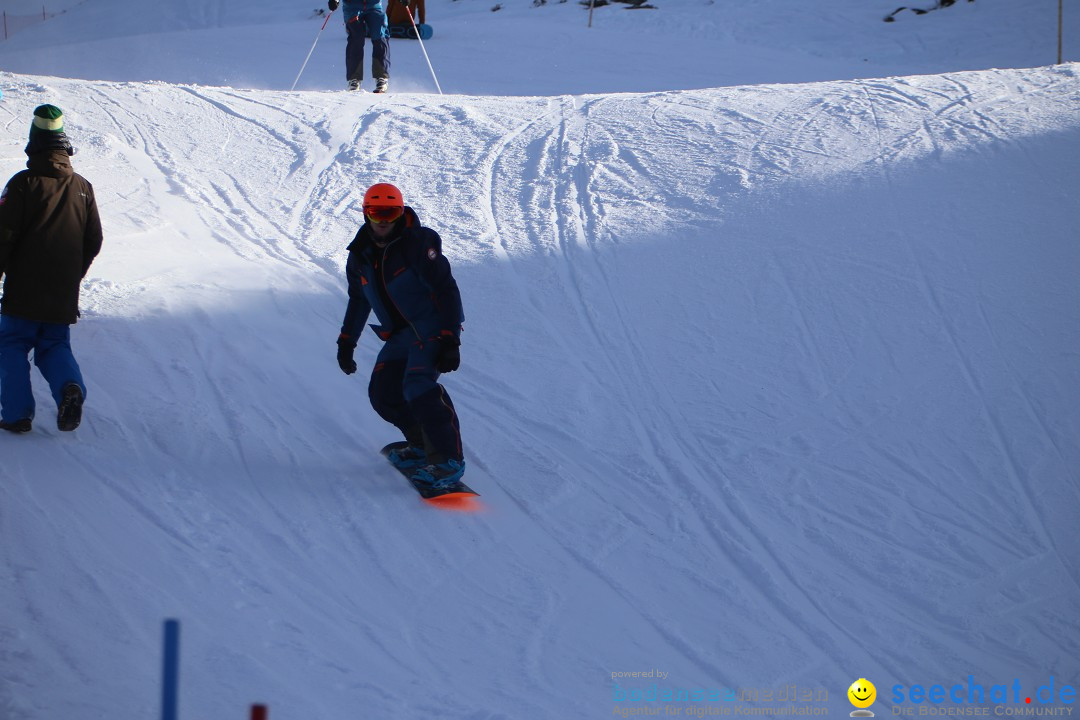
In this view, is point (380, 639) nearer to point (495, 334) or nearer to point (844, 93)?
point (495, 334)

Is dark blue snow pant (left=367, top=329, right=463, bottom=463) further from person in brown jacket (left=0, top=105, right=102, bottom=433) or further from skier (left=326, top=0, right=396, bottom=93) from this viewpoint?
skier (left=326, top=0, right=396, bottom=93)

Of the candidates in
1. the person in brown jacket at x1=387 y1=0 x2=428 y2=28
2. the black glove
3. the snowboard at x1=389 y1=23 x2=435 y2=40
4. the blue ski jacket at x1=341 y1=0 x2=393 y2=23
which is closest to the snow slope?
the black glove

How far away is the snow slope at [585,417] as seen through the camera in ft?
12.5

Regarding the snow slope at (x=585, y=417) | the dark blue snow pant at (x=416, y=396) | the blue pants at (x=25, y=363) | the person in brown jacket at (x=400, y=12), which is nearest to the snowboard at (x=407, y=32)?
the person in brown jacket at (x=400, y=12)

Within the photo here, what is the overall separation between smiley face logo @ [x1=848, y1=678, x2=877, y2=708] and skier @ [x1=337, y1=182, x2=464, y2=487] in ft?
7.03

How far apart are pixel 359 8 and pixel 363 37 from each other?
383 millimetres

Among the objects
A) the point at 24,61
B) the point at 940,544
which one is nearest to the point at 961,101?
the point at 940,544

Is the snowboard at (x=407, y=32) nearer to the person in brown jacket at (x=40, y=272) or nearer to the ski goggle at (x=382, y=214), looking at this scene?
the person in brown jacket at (x=40, y=272)

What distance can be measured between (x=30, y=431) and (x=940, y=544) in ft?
15.1

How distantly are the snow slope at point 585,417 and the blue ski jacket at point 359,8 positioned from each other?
2516 mm

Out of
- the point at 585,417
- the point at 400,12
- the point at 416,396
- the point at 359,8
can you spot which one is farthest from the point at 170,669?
the point at 400,12

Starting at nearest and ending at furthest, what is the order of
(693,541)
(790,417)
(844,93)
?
(693,541), (790,417), (844,93)

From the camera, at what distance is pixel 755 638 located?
405 centimetres

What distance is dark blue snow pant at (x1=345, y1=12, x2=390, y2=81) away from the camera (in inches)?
533
